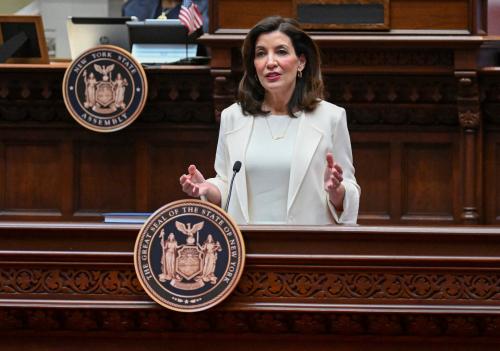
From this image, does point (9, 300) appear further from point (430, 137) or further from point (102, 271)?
point (430, 137)

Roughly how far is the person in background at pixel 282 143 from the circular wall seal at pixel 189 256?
50 cm

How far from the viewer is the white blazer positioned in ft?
11.1

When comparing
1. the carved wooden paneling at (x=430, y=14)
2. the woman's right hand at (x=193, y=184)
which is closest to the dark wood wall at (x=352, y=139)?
the carved wooden paneling at (x=430, y=14)

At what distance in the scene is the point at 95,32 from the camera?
576cm

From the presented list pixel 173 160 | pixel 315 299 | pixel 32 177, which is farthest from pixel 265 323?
pixel 32 177

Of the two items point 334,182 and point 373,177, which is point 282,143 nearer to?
point 334,182

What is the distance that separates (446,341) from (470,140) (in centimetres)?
289

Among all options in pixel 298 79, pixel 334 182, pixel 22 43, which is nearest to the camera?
pixel 334 182

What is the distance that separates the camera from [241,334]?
2748 mm

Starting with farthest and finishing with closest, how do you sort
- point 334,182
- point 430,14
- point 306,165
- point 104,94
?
1. point 104,94
2. point 430,14
3. point 306,165
4. point 334,182

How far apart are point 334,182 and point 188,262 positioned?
637 millimetres

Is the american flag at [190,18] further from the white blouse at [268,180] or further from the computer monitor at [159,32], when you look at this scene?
the white blouse at [268,180]

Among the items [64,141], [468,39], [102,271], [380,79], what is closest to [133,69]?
[64,141]

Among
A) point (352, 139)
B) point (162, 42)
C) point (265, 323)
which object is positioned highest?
point (162, 42)
